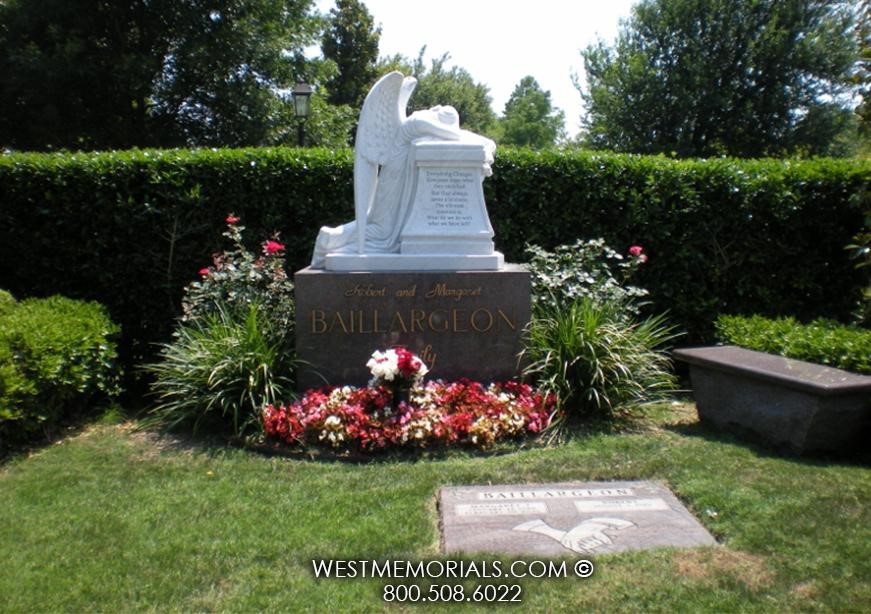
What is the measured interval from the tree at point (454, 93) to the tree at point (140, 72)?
22844mm

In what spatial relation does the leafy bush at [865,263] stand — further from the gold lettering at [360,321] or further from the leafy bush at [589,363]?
the gold lettering at [360,321]

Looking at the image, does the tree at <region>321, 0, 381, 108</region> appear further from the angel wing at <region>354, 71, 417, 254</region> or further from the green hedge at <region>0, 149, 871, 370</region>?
the angel wing at <region>354, 71, 417, 254</region>

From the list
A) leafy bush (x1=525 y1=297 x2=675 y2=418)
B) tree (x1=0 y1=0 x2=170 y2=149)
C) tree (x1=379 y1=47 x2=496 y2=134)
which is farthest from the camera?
tree (x1=379 y1=47 x2=496 y2=134)

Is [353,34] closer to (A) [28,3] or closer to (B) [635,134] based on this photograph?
(B) [635,134]

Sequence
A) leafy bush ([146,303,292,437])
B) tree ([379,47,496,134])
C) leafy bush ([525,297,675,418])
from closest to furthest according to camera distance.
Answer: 1. leafy bush ([146,303,292,437])
2. leafy bush ([525,297,675,418])
3. tree ([379,47,496,134])

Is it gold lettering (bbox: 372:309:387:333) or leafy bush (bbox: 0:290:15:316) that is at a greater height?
gold lettering (bbox: 372:309:387:333)

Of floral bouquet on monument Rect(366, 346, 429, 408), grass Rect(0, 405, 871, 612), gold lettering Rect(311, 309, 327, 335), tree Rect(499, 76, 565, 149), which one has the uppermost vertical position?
tree Rect(499, 76, 565, 149)

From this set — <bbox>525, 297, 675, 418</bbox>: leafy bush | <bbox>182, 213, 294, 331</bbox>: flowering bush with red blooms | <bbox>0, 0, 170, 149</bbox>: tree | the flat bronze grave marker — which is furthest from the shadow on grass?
<bbox>0, 0, 170, 149</bbox>: tree

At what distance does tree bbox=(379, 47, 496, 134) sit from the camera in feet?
131

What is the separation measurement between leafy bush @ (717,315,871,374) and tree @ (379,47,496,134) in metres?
33.3

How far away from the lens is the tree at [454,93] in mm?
40062

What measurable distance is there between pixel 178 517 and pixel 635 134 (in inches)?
811

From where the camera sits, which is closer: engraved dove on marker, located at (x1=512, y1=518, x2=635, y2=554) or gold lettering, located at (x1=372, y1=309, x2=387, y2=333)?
engraved dove on marker, located at (x1=512, y1=518, x2=635, y2=554)

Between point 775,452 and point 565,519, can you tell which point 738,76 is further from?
point 565,519
